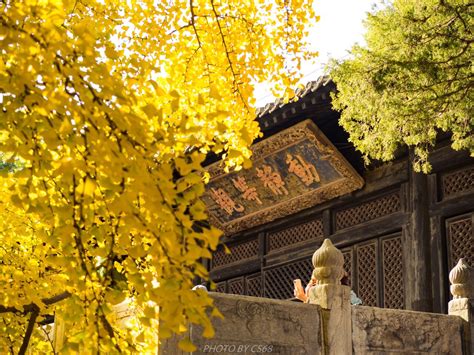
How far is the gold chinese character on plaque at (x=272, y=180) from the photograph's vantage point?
515 inches

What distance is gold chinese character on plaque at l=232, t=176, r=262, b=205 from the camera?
13.8 m

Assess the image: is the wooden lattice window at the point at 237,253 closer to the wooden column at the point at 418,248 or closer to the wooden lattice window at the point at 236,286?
the wooden lattice window at the point at 236,286

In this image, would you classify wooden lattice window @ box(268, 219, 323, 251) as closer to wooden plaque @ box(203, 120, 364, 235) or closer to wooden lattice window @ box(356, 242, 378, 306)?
wooden plaque @ box(203, 120, 364, 235)

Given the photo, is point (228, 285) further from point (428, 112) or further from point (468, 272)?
point (428, 112)

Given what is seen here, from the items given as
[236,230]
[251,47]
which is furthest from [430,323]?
[236,230]

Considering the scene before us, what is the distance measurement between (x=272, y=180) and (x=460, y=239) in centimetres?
353

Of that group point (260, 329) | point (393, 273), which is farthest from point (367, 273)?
point (260, 329)

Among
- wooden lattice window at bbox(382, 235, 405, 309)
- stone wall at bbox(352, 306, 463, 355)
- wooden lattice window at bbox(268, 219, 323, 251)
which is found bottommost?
stone wall at bbox(352, 306, 463, 355)

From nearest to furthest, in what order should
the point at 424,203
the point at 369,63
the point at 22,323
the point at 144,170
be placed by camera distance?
the point at 144,170 < the point at 22,323 < the point at 369,63 < the point at 424,203

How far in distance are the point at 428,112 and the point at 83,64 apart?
494 centimetres

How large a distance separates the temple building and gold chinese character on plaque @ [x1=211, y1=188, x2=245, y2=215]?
0.06 feet

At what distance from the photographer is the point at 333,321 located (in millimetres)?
7641

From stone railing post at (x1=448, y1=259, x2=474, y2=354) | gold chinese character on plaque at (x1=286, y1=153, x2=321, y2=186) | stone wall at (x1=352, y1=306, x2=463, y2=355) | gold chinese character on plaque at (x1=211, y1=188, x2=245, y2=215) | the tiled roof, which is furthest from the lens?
gold chinese character on plaque at (x1=211, y1=188, x2=245, y2=215)

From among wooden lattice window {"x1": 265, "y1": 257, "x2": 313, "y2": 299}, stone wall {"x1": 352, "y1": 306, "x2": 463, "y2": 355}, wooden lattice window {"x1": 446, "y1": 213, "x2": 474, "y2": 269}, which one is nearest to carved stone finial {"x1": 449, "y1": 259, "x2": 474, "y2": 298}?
stone wall {"x1": 352, "y1": 306, "x2": 463, "y2": 355}
